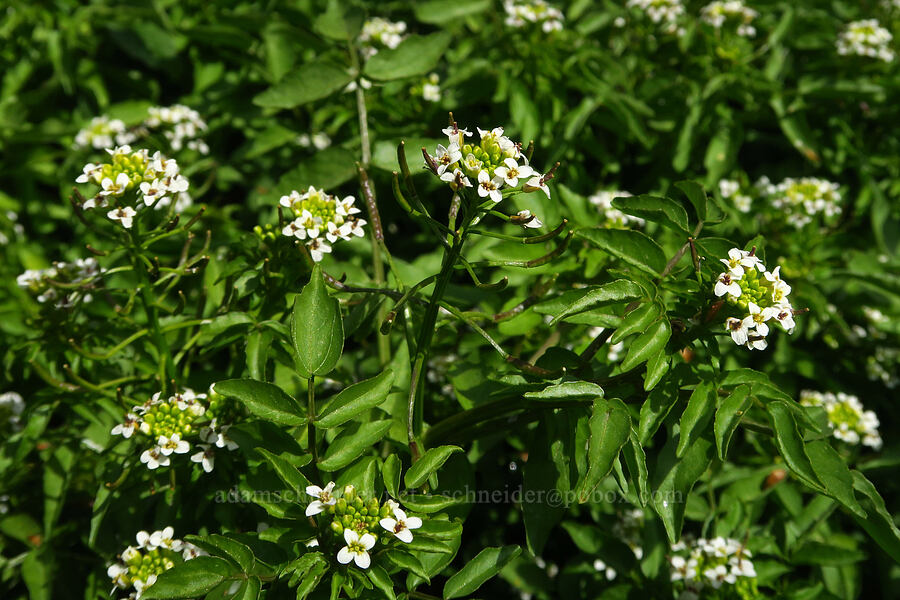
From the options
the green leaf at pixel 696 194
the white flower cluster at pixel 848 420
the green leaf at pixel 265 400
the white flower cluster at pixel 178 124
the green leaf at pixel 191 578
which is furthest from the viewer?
the white flower cluster at pixel 178 124

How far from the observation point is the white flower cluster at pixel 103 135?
3.14 metres

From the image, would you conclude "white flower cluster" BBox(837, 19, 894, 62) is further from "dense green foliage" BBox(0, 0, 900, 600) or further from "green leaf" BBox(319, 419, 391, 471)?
"green leaf" BBox(319, 419, 391, 471)

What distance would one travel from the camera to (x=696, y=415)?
1.54 metres

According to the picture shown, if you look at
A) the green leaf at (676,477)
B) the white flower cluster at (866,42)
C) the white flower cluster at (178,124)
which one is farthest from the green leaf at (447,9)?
the green leaf at (676,477)

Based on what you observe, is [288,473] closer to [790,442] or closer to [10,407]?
[790,442]

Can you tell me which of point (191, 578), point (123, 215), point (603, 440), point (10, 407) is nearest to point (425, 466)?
point (603, 440)

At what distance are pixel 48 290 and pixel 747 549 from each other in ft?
8.16

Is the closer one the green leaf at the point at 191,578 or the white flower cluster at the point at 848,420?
the green leaf at the point at 191,578

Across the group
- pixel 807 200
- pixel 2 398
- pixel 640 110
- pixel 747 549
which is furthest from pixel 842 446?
pixel 2 398

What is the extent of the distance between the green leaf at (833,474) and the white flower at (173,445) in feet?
4.93

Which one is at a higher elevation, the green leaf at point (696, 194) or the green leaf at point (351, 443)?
the green leaf at point (696, 194)

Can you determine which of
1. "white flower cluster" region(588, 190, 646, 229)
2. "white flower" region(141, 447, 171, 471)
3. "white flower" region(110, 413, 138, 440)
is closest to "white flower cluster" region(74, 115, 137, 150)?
"white flower" region(110, 413, 138, 440)

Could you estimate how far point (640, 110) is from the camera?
117 inches

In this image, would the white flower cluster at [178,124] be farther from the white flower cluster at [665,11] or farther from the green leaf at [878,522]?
the green leaf at [878,522]
